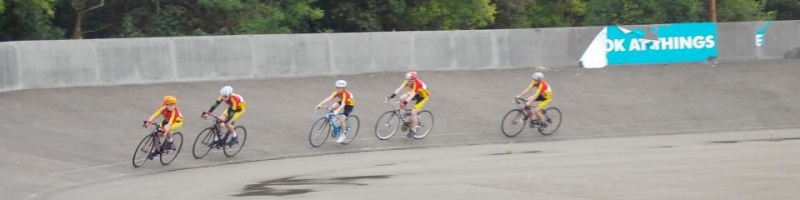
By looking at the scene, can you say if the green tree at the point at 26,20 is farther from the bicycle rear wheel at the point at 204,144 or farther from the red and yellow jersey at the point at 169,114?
the red and yellow jersey at the point at 169,114

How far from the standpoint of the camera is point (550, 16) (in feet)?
170

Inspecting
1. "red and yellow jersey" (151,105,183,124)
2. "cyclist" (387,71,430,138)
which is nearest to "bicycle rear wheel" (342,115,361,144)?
"cyclist" (387,71,430,138)

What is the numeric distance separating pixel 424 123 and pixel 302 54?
5828 mm

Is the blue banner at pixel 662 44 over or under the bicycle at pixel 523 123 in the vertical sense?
over

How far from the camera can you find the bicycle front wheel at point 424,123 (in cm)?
2306

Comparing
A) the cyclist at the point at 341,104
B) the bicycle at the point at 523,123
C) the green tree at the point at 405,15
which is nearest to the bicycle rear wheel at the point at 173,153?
the cyclist at the point at 341,104

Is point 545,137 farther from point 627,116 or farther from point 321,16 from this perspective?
point 321,16

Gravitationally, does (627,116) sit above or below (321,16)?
below

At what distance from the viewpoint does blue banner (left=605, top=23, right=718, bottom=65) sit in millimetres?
31734

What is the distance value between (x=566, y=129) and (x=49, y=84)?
12.2 metres

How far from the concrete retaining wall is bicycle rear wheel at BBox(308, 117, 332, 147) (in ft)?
20.0

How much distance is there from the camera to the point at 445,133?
78.2 feet

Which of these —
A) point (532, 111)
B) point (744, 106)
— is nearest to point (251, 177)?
point (532, 111)

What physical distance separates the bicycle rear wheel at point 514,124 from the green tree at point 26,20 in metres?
15.6
